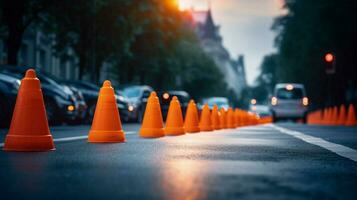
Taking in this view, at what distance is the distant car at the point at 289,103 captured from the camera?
4288cm

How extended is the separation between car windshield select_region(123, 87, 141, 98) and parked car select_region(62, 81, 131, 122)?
10.9 ft

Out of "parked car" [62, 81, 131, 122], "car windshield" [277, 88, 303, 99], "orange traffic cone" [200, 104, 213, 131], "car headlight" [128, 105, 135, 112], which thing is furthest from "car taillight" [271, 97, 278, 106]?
"orange traffic cone" [200, 104, 213, 131]

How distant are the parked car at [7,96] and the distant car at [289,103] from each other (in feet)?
90.5

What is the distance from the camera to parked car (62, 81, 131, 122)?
82.3 feet

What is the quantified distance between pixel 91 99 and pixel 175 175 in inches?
784

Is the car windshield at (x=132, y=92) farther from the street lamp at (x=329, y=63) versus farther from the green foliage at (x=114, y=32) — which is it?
the street lamp at (x=329, y=63)

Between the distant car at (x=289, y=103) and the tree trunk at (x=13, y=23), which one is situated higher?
the tree trunk at (x=13, y=23)

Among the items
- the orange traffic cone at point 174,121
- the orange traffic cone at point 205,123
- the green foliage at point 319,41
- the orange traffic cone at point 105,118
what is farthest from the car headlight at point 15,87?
the green foliage at point 319,41

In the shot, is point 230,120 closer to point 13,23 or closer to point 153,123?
point 13,23

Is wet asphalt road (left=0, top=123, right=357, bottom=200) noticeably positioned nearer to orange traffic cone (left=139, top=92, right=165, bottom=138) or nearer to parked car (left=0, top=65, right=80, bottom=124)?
orange traffic cone (left=139, top=92, right=165, bottom=138)

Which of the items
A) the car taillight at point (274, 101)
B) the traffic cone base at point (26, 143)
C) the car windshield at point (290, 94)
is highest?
the car windshield at point (290, 94)

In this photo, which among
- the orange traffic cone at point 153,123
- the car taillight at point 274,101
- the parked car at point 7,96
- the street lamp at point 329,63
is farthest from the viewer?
the car taillight at point 274,101

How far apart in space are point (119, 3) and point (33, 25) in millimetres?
4288

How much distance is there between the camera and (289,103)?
141ft
